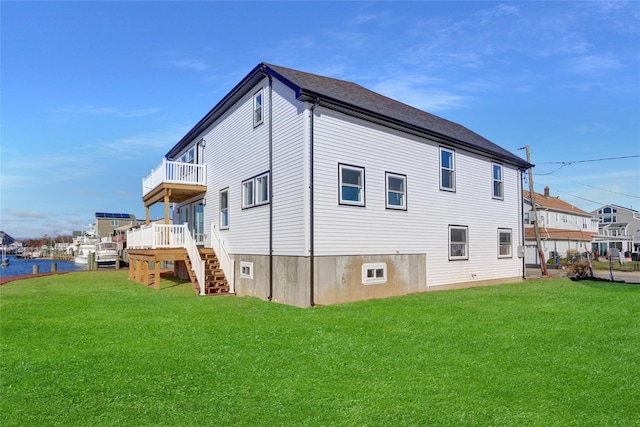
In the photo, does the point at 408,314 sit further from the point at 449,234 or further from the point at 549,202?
the point at 549,202

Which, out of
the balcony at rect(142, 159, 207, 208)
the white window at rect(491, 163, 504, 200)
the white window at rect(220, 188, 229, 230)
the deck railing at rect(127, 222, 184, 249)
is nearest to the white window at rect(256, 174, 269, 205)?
the white window at rect(220, 188, 229, 230)

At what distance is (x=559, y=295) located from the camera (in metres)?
14.2

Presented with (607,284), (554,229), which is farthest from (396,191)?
(554,229)

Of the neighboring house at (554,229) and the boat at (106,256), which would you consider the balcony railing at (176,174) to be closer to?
the neighboring house at (554,229)

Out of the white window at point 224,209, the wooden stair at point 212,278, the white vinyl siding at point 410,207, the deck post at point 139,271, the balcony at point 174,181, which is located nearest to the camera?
the white vinyl siding at point 410,207

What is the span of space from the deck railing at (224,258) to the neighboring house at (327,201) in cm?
5

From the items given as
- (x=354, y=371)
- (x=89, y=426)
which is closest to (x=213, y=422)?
(x=89, y=426)

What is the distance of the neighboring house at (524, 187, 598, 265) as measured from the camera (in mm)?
42616

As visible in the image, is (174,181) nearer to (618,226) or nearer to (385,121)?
(385,121)

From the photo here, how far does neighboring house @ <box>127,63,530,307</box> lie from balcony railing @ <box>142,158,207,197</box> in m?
0.06

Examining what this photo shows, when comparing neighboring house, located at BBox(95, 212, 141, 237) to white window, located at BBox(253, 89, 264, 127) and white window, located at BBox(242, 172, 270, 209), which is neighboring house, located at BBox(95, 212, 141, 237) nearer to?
white window, located at BBox(242, 172, 270, 209)

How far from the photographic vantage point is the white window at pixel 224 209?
56.9ft

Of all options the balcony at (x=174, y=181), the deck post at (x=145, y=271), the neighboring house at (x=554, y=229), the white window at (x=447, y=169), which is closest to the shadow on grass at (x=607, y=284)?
the white window at (x=447, y=169)

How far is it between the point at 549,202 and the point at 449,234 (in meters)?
38.2
